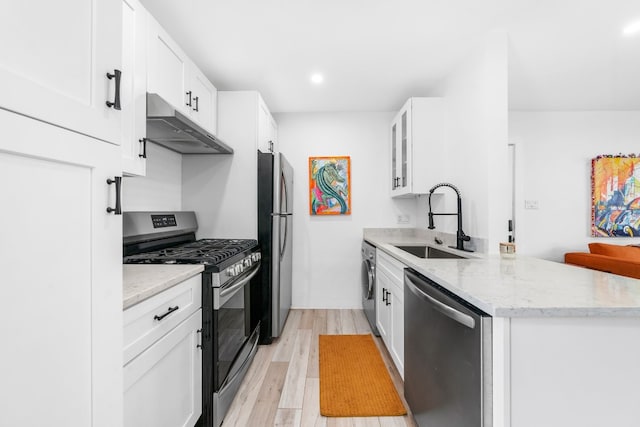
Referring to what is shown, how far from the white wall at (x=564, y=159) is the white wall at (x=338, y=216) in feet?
5.43

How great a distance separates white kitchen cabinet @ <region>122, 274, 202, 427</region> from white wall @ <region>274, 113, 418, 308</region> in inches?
82.0

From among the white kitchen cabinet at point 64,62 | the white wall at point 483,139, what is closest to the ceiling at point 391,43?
the white wall at point 483,139

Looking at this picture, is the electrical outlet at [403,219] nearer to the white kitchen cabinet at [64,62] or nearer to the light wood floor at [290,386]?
the light wood floor at [290,386]

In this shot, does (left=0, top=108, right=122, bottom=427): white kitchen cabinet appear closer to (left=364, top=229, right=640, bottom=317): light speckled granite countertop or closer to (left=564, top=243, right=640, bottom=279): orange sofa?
(left=364, top=229, right=640, bottom=317): light speckled granite countertop

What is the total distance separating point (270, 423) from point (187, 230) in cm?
152

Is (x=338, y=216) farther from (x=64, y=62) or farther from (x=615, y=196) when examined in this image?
(x=615, y=196)

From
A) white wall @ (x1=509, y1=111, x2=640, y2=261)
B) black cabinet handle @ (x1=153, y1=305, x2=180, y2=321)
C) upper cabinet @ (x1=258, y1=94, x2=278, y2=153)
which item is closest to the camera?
black cabinet handle @ (x1=153, y1=305, x2=180, y2=321)

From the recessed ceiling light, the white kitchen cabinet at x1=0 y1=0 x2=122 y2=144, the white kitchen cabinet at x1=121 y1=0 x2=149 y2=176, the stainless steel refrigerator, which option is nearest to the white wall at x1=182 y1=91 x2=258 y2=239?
the stainless steel refrigerator

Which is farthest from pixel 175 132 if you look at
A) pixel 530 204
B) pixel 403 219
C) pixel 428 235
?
pixel 530 204

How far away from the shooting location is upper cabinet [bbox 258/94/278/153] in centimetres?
265

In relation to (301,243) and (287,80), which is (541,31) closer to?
(287,80)

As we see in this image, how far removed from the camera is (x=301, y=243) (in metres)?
3.47

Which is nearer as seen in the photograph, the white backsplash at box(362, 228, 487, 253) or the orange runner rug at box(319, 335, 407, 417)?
the orange runner rug at box(319, 335, 407, 417)

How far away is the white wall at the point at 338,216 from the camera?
3.46m
